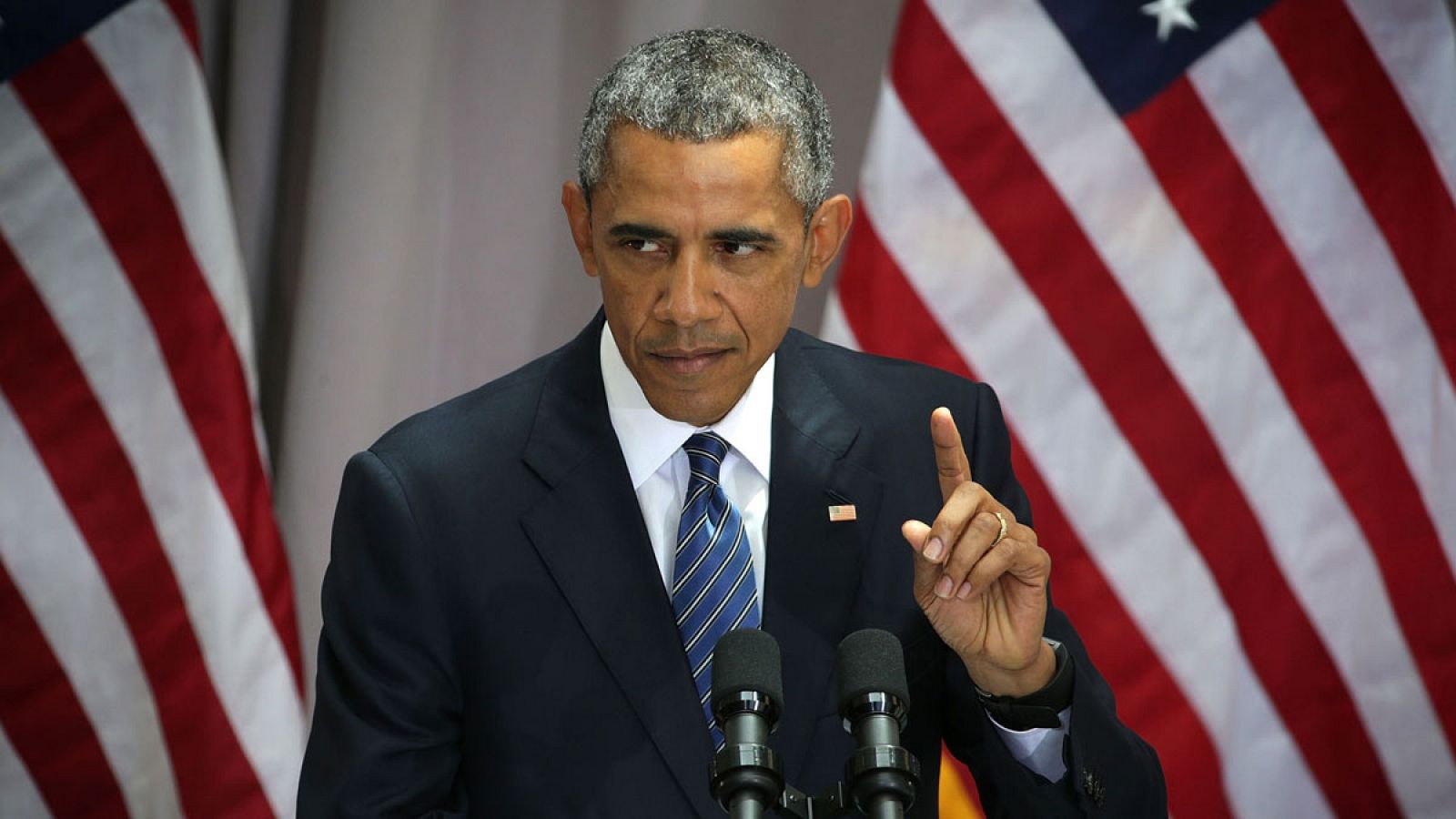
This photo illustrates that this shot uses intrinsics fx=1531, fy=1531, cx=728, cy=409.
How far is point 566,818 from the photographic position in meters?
1.74

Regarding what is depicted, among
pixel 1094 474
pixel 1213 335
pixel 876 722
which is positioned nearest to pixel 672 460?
pixel 876 722

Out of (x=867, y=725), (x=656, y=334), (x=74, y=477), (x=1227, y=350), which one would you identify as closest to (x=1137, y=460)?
(x=1227, y=350)

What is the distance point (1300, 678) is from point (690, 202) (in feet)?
5.97

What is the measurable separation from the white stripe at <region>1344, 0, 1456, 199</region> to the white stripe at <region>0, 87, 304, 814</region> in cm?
235

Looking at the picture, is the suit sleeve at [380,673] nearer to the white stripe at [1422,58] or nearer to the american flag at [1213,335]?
the american flag at [1213,335]

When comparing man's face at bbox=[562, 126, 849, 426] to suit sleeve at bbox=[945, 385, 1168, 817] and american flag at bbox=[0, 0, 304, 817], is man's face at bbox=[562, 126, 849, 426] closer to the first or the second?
suit sleeve at bbox=[945, 385, 1168, 817]

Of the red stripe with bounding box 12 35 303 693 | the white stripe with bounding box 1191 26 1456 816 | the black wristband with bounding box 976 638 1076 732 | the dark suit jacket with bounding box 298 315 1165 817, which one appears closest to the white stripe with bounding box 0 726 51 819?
the red stripe with bounding box 12 35 303 693

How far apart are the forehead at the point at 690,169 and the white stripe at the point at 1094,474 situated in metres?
1.20

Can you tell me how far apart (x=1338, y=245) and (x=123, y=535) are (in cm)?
238

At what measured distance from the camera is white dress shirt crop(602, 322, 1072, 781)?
6.11 feet

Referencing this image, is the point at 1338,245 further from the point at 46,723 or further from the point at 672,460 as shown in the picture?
the point at 46,723

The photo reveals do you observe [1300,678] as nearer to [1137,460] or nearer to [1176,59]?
[1137,460]

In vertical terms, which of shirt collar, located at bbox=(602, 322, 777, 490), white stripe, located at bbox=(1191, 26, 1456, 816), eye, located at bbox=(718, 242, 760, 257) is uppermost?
white stripe, located at bbox=(1191, 26, 1456, 816)

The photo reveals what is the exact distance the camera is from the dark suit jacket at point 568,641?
5.62 ft
